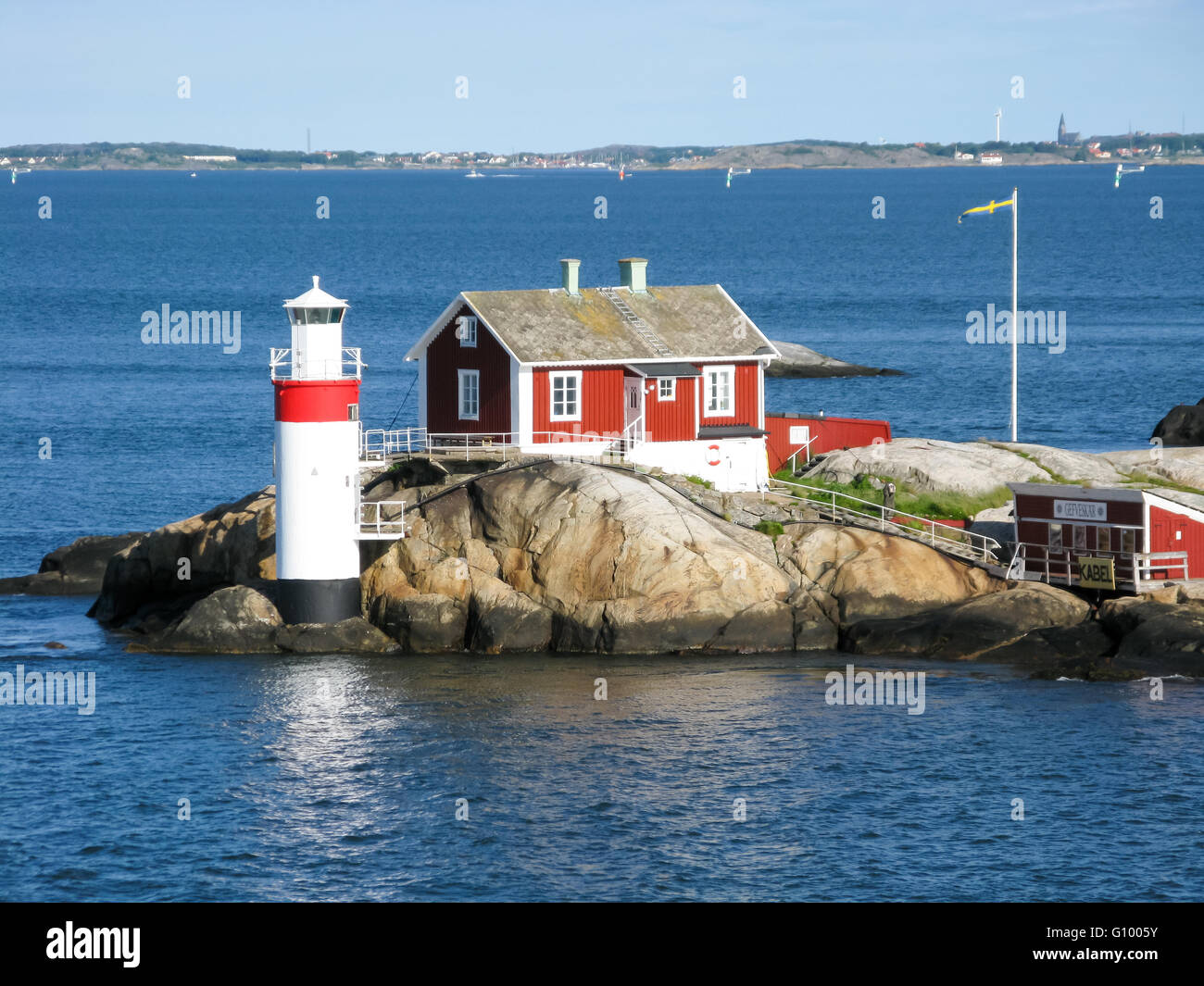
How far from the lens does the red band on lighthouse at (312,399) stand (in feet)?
141

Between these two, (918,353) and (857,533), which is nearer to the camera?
(857,533)

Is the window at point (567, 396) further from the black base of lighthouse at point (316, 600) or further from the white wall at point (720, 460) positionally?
the black base of lighthouse at point (316, 600)

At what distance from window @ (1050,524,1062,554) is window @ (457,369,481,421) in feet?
51.4

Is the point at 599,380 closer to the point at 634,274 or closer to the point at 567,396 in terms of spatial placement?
the point at 567,396

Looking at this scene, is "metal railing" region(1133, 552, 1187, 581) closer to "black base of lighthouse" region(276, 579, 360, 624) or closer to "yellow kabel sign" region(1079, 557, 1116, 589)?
"yellow kabel sign" region(1079, 557, 1116, 589)

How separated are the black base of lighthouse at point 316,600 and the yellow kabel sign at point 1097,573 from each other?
18023 millimetres

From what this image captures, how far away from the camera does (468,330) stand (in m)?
48.2

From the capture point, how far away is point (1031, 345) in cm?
10756

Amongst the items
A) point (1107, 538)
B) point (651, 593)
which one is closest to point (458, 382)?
point (651, 593)

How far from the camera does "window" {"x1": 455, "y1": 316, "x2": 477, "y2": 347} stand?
1893 inches

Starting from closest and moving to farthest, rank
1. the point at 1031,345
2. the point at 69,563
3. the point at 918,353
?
the point at 69,563
the point at 918,353
the point at 1031,345

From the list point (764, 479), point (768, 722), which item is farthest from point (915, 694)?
point (764, 479)

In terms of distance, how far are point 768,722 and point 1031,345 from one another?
75951 mm
